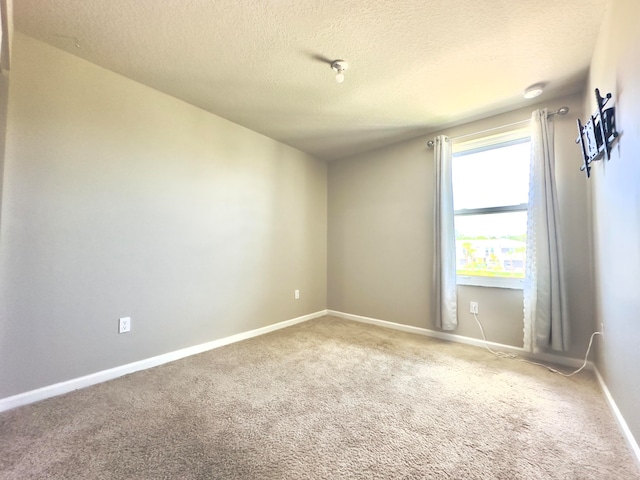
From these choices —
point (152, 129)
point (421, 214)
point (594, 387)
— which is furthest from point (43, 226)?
point (594, 387)

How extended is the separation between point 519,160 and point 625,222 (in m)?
1.60

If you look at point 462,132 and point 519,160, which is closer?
point 519,160

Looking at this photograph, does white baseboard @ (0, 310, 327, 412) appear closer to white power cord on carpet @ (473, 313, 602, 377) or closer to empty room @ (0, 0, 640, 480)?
empty room @ (0, 0, 640, 480)

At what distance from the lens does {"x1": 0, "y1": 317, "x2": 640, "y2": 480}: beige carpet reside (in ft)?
4.10

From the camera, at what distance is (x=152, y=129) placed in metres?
2.39

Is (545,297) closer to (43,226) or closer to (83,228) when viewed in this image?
(83,228)

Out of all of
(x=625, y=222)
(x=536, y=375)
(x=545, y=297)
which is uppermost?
(x=625, y=222)

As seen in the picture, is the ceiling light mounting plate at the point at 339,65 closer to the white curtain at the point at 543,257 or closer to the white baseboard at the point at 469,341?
the white curtain at the point at 543,257

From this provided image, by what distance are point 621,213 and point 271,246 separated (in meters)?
3.04

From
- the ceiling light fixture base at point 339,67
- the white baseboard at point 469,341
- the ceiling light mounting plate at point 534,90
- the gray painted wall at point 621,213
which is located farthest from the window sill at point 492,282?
the ceiling light fixture base at point 339,67

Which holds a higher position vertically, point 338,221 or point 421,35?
point 421,35

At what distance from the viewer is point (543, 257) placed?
2.40 metres

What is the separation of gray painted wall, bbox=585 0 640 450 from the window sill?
700mm

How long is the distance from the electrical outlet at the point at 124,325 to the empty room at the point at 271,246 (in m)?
0.04
